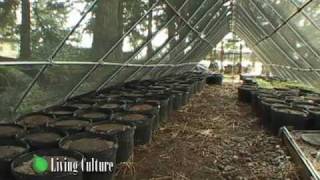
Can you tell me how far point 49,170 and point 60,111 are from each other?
2.16 meters

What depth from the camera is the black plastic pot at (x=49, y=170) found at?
225 centimetres

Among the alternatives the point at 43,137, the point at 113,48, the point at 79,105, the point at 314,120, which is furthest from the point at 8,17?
the point at 314,120

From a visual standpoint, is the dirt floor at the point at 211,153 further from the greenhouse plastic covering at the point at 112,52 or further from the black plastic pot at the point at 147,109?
the greenhouse plastic covering at the point at 112,52

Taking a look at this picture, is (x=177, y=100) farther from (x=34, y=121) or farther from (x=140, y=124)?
(x=34, y=121)

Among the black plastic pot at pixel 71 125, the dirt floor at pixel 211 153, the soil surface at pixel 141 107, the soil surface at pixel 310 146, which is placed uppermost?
the soil surface at pixel 141 107

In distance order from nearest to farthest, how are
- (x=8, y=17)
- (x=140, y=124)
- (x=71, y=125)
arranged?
(x=8, y=17), (x=71, y=125), (x=140, y=124)

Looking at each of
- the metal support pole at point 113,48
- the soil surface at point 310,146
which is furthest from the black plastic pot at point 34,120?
the soil surface at point 310,146

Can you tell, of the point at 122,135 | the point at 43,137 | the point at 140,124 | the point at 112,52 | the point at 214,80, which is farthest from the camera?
the point at 214,80

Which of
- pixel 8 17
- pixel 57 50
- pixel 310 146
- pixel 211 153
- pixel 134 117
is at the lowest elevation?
pixel 211 153

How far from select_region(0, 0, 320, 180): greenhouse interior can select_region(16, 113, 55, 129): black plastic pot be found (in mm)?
12

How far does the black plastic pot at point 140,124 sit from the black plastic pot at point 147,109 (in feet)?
0.53

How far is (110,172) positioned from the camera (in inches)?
116

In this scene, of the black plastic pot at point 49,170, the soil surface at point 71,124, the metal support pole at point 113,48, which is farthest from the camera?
the metal support pole at point 113,48

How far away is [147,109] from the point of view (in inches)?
189
